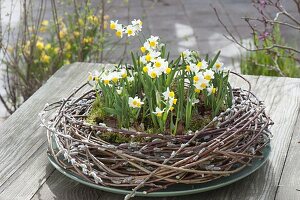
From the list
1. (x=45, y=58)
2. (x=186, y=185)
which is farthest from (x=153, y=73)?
(x=45, y=58)

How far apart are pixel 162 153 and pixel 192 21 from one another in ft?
12.8

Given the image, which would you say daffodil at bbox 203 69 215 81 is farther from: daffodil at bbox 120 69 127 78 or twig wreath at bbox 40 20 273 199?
daffodil at bbox 120 69 127 78

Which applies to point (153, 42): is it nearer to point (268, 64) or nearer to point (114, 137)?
point (114, 137)

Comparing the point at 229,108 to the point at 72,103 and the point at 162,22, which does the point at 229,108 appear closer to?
the point at 72,103

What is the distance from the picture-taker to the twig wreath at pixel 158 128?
1357mm

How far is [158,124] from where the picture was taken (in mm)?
1455

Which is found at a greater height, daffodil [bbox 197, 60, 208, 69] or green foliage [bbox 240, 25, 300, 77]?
daffodil [bbox 197, 60, 208, 69]

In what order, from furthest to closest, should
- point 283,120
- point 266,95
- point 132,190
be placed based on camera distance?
point 266,95
point 283,120
point 132,190

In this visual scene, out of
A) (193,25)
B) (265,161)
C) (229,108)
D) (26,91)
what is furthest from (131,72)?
(193,25)

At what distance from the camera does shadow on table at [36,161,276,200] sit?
1419mm

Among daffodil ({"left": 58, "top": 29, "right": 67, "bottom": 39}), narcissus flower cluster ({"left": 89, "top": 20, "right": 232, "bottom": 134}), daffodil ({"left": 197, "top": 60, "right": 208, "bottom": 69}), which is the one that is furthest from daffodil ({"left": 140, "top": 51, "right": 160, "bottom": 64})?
daffodil ({"left": 58, "top": 29, "right": 67, "bottom": 39})

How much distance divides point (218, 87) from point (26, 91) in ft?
7.10

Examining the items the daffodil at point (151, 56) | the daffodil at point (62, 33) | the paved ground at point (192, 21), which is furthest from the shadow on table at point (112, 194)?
the paved ground at point (192, 21)

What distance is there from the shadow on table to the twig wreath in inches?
1.8
